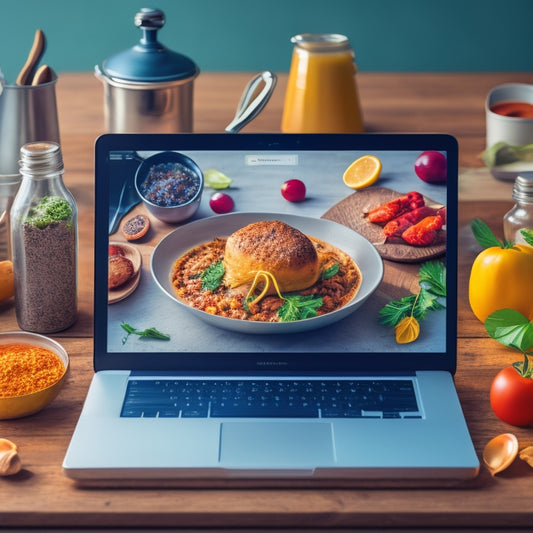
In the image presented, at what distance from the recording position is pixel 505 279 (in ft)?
3.61

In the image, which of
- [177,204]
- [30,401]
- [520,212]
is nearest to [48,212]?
[177,204]

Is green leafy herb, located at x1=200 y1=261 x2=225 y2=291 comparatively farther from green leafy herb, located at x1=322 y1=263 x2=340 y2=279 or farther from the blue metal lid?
the blue metal lid

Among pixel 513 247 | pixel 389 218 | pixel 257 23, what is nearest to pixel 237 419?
pixel 389 218

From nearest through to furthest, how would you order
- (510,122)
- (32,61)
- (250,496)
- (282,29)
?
1. (250,496)
2. (32,61)
3. (510,122)
4. (282,29)

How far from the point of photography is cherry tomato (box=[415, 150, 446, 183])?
98 centimetres

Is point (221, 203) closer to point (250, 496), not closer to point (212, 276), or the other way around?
point (212, 276)

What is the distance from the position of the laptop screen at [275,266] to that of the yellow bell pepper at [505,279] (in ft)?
0.38

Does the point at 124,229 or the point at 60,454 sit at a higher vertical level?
the point at 124,229

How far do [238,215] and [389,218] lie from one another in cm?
21

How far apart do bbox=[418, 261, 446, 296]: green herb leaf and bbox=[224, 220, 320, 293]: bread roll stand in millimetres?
140

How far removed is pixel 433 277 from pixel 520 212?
0.33 m

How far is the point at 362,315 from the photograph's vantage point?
1.02m

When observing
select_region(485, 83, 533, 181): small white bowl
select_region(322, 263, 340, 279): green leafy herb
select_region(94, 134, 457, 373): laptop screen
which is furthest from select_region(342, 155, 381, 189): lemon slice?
select_region(485, 83, 533, 181): small white bowl
